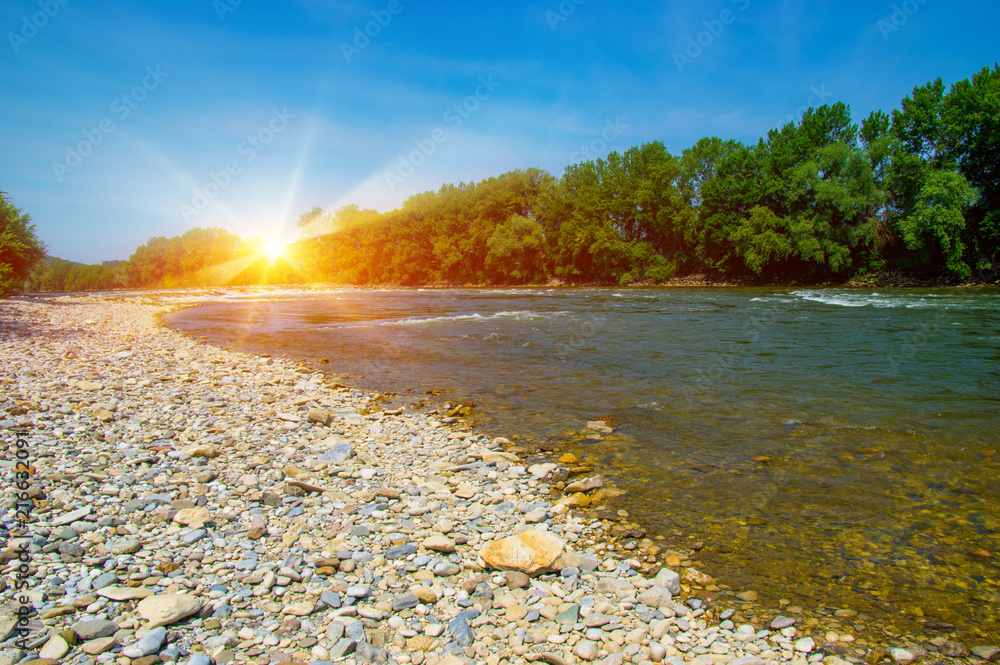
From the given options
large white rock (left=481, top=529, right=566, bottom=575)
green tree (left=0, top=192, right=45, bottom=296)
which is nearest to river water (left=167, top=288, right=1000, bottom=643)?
large white rock (left=481, top=529, right=566, bottom=575)

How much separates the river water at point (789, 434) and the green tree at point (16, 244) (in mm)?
28852

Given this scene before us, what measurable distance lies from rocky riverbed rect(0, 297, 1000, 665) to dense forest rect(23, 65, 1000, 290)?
156 feet

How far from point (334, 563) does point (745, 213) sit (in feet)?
200

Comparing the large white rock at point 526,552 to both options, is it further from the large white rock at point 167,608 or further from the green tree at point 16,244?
the green tree at point 16,244

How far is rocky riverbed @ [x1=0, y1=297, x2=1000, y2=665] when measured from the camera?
287 cm

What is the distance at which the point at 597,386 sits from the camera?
9.64 metres

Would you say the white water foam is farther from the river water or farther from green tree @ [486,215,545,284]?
green tree @ [486,215,545,284]

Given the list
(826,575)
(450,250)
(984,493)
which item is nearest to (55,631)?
(826,575)

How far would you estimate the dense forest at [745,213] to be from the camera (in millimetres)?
39594

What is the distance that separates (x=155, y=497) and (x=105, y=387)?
6.01 m

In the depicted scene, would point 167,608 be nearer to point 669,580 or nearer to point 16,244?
point 669,580

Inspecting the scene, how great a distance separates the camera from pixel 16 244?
3184cm

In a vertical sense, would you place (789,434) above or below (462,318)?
below

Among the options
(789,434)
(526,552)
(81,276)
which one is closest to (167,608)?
(526,552)
